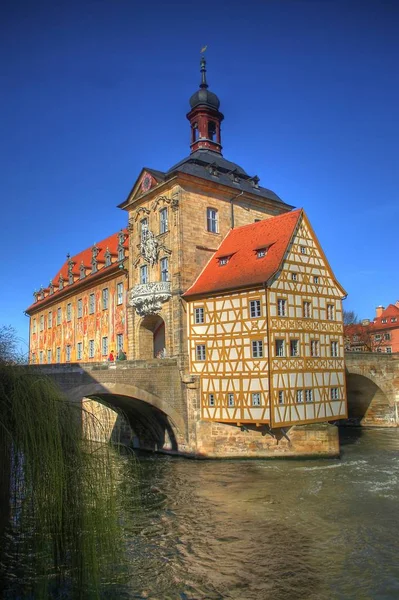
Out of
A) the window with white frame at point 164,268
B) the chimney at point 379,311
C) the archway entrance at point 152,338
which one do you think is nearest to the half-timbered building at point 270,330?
the window with white frame at point 164,268

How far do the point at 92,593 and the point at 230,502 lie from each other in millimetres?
8812

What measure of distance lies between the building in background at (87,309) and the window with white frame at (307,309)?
10.6m

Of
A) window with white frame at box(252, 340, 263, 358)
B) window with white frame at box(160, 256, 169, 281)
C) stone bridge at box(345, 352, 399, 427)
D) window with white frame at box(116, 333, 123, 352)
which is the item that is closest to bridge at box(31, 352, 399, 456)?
window with white frame at box(252, 340, 263, 358)

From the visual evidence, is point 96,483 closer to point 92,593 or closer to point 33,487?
point 33,487

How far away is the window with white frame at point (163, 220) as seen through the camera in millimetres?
24853

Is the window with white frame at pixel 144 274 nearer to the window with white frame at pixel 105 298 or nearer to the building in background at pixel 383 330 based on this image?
the window with white frame at pixel 105 298

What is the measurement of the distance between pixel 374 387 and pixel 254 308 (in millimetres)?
13788

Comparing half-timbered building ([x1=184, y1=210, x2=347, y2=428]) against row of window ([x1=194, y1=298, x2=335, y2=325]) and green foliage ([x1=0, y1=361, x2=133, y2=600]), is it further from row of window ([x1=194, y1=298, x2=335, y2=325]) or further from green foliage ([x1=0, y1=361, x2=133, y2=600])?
green foliage ([x1=0, y1=361, x2=133, y2=600])

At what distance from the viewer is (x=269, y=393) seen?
65.2 ft

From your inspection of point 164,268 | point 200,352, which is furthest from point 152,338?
point 200,352

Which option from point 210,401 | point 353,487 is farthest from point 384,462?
point 210,401

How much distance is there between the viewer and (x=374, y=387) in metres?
30.9

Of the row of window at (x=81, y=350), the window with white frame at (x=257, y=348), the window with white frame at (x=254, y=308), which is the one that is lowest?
the window with white frame at (x=257, y=348)

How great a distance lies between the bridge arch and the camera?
2038 cm
